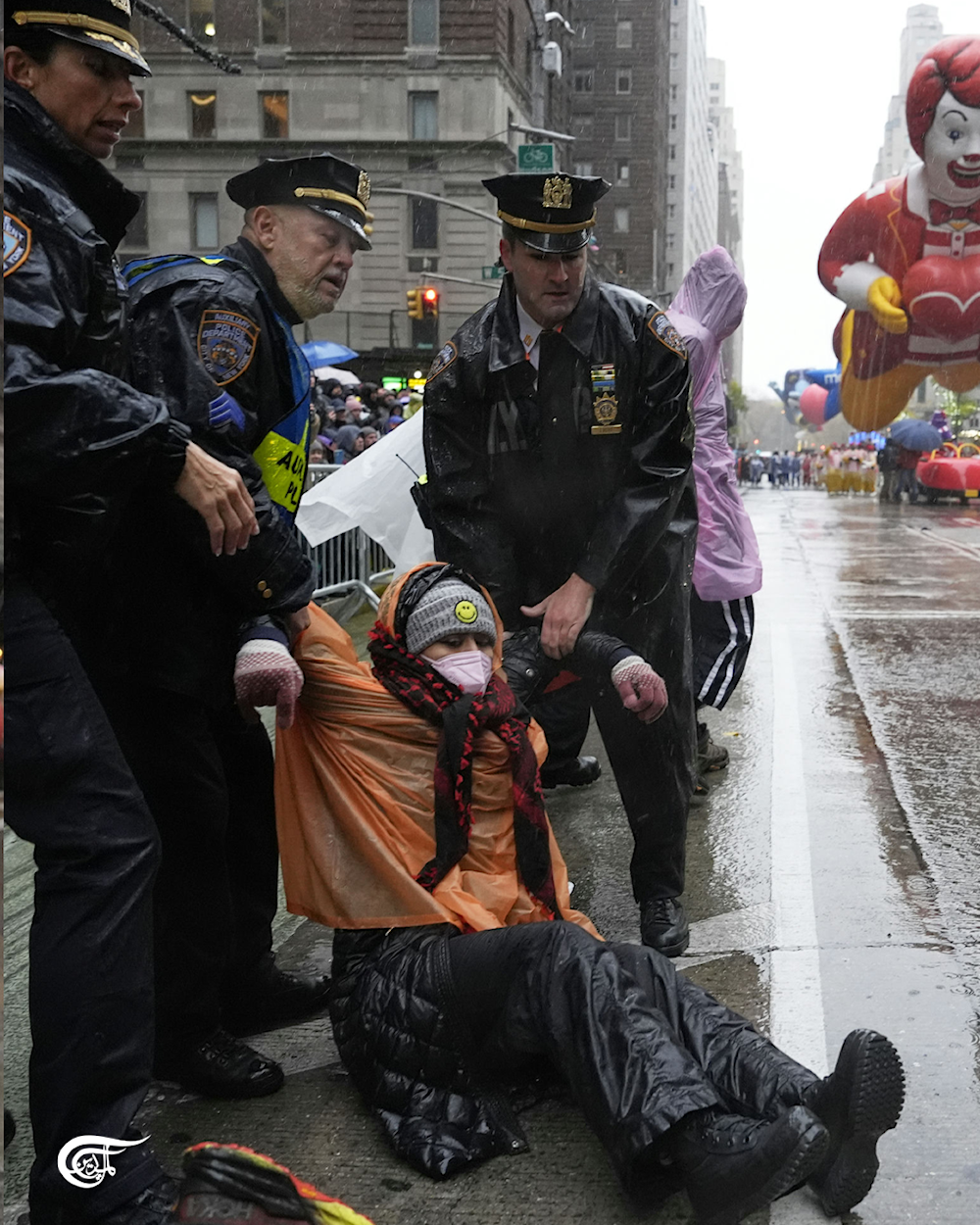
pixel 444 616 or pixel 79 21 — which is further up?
pixel 79 21

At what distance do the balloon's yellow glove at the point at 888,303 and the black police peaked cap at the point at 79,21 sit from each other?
15975 millimetres

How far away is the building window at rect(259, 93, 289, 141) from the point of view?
10164 millimetres

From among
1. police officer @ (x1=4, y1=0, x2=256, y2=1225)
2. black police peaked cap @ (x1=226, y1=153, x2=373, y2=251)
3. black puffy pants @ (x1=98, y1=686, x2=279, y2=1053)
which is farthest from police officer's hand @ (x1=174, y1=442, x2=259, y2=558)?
black police peaked cap @ (x1=226, y1=153, x2=373, y2=251)

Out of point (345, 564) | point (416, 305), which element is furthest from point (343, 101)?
point (416, 305)

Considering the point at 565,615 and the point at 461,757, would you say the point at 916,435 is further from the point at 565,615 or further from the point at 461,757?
the point at 461,757

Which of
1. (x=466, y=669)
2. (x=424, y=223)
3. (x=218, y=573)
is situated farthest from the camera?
(x=424, y=223)

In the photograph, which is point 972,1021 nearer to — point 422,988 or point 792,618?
point 422,988

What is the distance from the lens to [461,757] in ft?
9.60

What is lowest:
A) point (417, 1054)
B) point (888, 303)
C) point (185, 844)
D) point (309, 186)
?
point (417, 1054)

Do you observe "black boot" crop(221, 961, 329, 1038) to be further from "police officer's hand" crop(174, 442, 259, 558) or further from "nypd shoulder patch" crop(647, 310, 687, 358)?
"nypd shoulder patch" crop(647, 310, 687, 358)

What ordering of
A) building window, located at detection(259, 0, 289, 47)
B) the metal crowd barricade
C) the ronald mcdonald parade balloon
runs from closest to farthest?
building window, located at detection(259, 0, 289, 47) → the metal crowd barricade → the ronald mcdonald parade balloon

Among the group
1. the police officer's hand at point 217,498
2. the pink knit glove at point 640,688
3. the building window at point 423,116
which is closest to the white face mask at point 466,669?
the pink knit glove at point 640,688

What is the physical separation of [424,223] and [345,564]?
11.6 m

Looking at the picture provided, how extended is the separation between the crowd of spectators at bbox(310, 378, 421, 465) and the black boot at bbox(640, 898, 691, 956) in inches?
294
